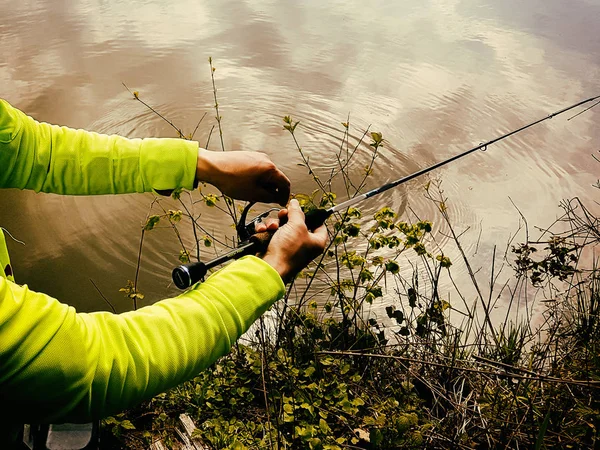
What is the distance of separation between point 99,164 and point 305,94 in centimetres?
426

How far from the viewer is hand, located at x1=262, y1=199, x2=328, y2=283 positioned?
1.15 meters

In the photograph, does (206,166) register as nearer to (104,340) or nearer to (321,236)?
(321,236)

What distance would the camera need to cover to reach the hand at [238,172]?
57.0 inches

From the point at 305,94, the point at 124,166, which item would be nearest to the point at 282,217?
the point at 124,166

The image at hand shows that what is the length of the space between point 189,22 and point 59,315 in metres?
6.87

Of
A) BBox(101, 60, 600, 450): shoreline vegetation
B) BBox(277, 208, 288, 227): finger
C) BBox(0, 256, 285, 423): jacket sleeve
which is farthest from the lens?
BBox(101, 60, 600, 450): shoreline vegetation

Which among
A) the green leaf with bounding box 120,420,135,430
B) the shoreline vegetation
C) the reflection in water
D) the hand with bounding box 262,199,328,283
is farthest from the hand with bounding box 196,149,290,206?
the reflection in water

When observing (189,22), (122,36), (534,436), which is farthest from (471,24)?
(534,436)

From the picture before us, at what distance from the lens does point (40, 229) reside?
11.3 ft

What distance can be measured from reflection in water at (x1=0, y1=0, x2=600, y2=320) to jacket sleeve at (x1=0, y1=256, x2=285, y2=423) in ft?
7.43

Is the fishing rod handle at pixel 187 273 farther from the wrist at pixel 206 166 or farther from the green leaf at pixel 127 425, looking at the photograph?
the green leaf at pixel 127 425

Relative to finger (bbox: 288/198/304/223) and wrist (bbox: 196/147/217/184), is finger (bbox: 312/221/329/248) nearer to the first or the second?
finger (bbox: 288/198/304/223)

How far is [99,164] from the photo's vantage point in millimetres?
1448

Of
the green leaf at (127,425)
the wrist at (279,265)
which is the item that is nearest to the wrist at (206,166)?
the wrist at (279,265)
